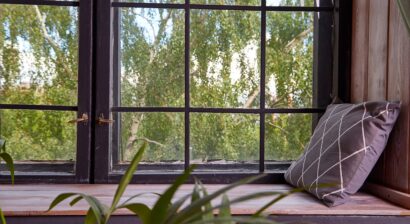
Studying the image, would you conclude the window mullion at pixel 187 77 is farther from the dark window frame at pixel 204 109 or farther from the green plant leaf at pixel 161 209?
the green plant leaf at pixel 161 209

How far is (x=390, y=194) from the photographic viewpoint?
187 cm

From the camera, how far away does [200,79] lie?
2.29m

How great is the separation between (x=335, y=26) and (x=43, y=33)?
1319 mm

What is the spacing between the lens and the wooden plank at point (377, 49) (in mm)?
1940

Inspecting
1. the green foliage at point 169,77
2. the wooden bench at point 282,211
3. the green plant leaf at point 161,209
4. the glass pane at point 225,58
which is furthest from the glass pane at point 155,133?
→ the green plant leaf at point 161,209

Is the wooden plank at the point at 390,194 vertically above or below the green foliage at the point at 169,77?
below

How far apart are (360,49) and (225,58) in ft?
1.94

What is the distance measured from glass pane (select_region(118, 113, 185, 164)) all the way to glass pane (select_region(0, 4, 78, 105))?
0.88 ft

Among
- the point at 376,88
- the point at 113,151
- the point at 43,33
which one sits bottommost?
the point at 113,151

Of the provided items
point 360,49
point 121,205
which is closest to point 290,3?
point 360,49

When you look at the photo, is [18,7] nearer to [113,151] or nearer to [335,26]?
[113,151]

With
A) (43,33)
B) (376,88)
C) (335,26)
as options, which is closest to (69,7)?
(43,33)

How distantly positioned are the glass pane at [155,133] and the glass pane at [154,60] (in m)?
0.06

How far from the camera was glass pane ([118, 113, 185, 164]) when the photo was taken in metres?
2.28
